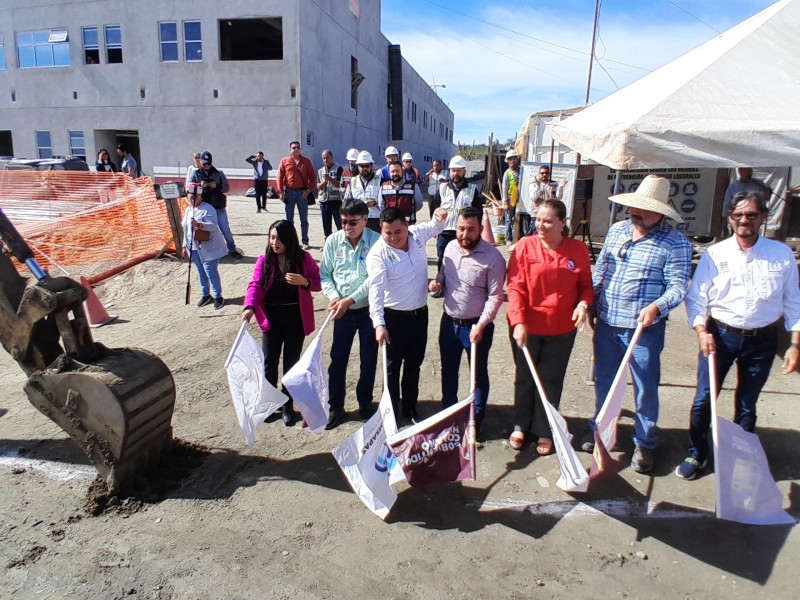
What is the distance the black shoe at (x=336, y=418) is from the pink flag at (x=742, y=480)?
2.84 metres

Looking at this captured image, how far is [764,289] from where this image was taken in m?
3.45

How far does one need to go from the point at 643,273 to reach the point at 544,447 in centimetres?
150

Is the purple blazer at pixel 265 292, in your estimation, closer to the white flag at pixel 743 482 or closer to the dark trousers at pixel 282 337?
the dark trousers at pixel 282 337

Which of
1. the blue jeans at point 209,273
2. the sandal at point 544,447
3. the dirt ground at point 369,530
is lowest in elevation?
the dirt ground at point 369,530

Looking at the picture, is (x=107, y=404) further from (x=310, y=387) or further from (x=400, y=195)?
(x=400, y=195)

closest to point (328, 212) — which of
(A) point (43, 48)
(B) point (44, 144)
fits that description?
(B) point (44, 144)

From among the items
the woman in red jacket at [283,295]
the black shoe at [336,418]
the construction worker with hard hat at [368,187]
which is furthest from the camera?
the construction worker with hard hat at [368,187]

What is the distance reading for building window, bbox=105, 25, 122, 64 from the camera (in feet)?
75.9

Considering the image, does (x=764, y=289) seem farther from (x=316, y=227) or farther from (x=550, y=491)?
(x=316, y=227)

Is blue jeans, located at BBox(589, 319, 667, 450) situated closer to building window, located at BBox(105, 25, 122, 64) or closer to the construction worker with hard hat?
the construction worker with hard hat

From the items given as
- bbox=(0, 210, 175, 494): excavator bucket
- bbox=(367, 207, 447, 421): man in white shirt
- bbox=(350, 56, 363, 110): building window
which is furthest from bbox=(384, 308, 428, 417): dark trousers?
bbox=(350, 56, 363, 110): building window

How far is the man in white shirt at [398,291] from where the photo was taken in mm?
4082

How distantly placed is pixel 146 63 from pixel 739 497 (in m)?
25.9

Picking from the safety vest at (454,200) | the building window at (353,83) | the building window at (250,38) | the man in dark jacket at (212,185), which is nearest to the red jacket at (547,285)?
the safety vest at (454,200)
